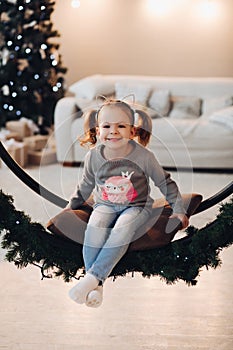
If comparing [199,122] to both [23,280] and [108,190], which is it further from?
[108,190]

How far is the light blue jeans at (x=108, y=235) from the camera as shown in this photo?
1610 millimetres

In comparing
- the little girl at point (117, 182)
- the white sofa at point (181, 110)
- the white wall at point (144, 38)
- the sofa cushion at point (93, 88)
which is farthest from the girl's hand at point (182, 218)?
the white wall at point (144, 38)

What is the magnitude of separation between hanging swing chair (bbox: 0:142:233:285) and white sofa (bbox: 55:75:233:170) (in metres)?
2.45

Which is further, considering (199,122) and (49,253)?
(199,122)

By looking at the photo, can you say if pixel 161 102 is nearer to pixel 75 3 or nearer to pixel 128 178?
pixel 75 3

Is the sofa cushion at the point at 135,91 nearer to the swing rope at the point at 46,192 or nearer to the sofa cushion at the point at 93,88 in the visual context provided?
the sofa cushion at the point at 93,88

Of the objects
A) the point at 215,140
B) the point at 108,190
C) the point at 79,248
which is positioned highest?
the point at 108,190

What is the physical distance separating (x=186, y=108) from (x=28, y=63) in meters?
1.24

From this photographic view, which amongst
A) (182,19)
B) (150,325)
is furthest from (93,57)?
(150,325)

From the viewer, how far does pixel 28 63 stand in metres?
5.06

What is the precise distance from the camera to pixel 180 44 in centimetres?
562

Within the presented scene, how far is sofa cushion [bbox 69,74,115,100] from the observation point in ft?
16.4

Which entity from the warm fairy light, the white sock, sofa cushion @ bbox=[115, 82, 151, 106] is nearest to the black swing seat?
the white sock

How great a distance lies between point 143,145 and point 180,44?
4039 millimetres
